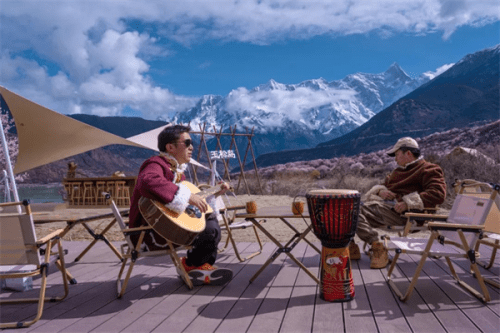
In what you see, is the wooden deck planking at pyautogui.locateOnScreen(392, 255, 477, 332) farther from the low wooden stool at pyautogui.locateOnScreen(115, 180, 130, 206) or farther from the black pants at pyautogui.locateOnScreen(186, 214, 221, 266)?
the low wooden stool at pyautogui.locateOnScreen(115, 180, 130, 206)

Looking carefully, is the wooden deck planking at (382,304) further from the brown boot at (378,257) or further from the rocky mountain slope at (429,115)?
the rocky mountain slope at (429,115)

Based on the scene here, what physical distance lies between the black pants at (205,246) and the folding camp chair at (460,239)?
1206mm

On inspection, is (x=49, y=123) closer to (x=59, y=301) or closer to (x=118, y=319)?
(x=59, y=301)

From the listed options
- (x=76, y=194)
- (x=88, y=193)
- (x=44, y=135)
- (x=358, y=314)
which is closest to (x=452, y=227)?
(x=358, y=314)

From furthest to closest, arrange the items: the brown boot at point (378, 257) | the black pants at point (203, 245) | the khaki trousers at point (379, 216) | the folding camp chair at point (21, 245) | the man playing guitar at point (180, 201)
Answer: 1. the khaki trousers at point (379, 216)
2. the brown boot at point (378, 257)
3. the black pants at point (203, 245)
4. the man playing guitar at point (180, 201)
5. the folding camp chair at point (21, 245)

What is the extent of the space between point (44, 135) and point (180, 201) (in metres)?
6.52

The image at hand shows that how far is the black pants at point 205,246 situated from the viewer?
10.4 ft

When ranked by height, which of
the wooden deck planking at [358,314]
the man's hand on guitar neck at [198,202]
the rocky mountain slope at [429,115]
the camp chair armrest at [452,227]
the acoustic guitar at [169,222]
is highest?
the rocky mountain slope at [429,115]

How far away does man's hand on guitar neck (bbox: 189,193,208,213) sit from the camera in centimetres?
293

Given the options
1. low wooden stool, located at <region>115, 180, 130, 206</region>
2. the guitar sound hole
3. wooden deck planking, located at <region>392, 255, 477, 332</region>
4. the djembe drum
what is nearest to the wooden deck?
wooden deck planking, located at <region>392, 255, 477, 332</region>

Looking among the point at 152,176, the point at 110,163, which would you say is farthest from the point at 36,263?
the point at 110,163

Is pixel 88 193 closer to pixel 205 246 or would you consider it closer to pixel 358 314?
pixel 205 246

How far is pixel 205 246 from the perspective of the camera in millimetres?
3186

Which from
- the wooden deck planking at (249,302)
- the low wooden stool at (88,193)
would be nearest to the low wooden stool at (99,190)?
the low wooden stool at (88,193)
